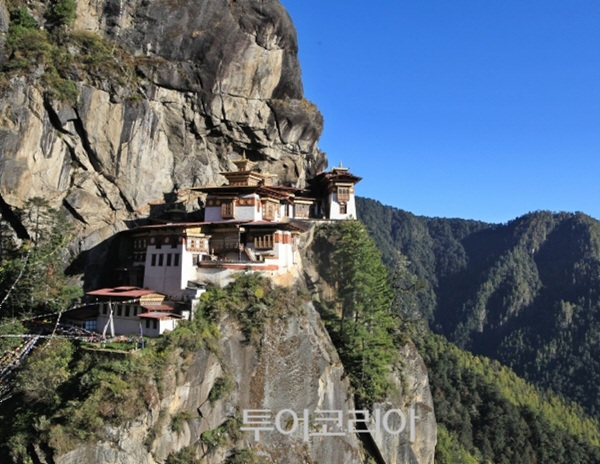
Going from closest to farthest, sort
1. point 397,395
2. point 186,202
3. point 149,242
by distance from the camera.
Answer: point 149,242
point 397,395
point 186,202

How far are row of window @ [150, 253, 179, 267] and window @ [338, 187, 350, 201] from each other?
22.7 m

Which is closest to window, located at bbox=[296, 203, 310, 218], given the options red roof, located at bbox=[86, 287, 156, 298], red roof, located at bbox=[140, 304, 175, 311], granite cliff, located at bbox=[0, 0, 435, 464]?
granite cliff, located at bbox=[0, 0, 435, 464]

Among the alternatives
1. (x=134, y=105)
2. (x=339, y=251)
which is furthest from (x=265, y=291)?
(x=134, y=105)

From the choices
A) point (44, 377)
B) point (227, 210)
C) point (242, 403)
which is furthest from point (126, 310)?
point (227, 210)

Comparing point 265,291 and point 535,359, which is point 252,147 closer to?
point 265,291

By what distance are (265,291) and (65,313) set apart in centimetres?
1506

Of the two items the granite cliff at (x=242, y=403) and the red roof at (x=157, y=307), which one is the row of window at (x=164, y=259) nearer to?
the red roof at (x=157, y=307)

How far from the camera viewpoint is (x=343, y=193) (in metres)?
54.5

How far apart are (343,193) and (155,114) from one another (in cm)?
2133

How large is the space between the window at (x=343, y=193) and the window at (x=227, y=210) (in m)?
15.2

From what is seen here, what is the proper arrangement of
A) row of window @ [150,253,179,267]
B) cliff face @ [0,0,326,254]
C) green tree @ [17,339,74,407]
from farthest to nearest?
cliff face @ [0,0,326,254] < row of window @ [150,253,179,267] < green tree @ [17,339,74,407]

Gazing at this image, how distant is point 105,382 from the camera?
26469mm

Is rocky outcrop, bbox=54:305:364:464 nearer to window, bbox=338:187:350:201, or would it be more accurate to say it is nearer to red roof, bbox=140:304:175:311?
red roof, bbox=140:304:175:311

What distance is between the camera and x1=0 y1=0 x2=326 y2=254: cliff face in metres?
39.6
